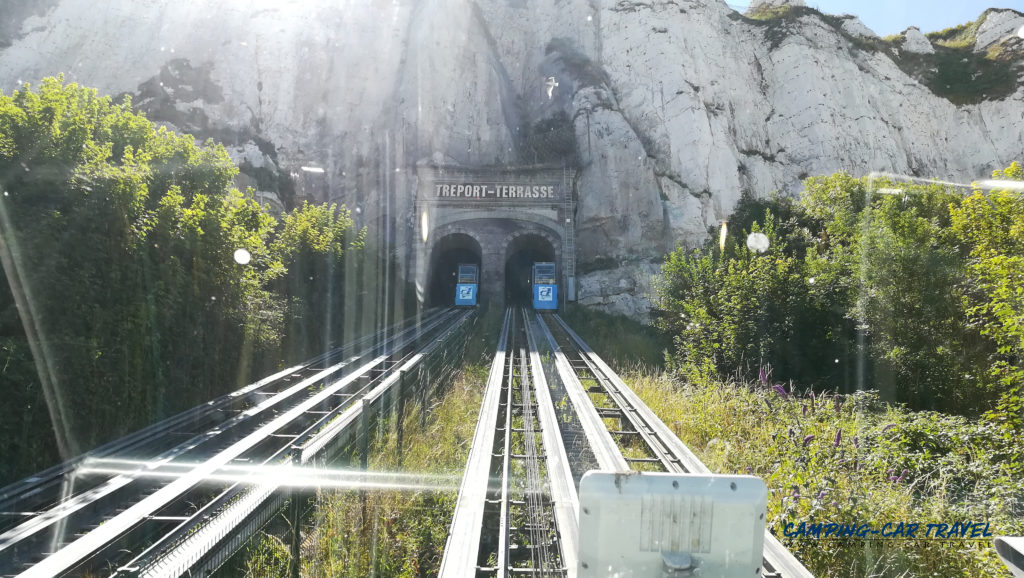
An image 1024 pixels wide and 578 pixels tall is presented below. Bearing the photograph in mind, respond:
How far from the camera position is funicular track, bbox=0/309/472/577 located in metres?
3.42

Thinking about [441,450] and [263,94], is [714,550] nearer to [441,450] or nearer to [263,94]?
[441,450]

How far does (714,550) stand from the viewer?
179cm

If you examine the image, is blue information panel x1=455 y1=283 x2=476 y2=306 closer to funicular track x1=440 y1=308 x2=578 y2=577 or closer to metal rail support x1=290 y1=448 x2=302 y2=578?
funicular track x1=440 y1=308 x2=578 y2=577

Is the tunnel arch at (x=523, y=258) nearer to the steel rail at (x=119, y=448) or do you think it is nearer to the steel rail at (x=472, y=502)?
the steel rail at (x=119, y=448)

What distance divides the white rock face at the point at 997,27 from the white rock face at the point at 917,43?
270cm

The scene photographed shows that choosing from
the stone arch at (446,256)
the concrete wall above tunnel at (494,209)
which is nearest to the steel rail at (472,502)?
the concrete wall above tunnel at (494,209)

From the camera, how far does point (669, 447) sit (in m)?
5.45

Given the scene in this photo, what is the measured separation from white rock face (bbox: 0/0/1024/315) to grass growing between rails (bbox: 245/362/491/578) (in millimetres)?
22849

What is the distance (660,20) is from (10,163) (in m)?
36.3

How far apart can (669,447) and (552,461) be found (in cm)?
128

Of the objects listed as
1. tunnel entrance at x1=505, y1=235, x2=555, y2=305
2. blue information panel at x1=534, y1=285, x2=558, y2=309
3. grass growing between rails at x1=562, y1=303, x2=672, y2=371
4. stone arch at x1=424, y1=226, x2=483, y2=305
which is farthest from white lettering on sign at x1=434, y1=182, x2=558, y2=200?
grass growing between rails at x1=562, y1=303, x2=672, y2=371

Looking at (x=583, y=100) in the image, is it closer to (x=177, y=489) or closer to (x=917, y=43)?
(x=917, y=43)

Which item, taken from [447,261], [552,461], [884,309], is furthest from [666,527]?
[447,261]

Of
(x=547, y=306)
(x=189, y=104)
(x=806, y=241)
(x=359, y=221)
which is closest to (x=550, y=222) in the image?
(x=547, y=306)
